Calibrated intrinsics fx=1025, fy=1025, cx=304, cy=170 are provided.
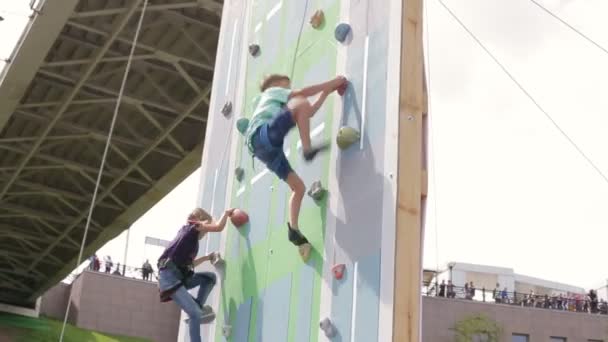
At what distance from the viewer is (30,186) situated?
77.7ft

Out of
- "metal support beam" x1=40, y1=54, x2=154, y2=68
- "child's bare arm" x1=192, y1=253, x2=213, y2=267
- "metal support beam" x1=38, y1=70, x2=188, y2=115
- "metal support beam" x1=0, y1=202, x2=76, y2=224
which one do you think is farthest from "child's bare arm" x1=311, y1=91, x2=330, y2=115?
"metal support beam" x1=0, y1=202, x2=76, y2=224

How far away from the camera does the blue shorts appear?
21.4 ft

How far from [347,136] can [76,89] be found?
515 inches

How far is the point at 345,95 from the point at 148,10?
33.5 feet

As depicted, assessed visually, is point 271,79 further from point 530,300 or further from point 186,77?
point 530,300

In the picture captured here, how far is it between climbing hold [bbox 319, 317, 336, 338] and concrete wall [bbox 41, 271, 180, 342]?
3387 centimetres

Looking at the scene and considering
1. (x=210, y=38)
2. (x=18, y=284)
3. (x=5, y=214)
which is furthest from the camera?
(x=18, y=284)

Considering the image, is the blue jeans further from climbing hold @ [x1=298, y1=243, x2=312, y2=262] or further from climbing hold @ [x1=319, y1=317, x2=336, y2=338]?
climbing hold @ [x1=319, y1=317, x2=336, y2=338]

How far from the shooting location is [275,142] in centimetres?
657

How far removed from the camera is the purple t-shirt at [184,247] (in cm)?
735

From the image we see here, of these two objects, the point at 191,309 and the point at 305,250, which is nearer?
the point at 305,250

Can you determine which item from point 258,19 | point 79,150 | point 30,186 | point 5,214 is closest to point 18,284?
point 5,214

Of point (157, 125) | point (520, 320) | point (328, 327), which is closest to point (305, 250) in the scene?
point (328, 327)

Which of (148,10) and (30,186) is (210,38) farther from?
(30,186)
